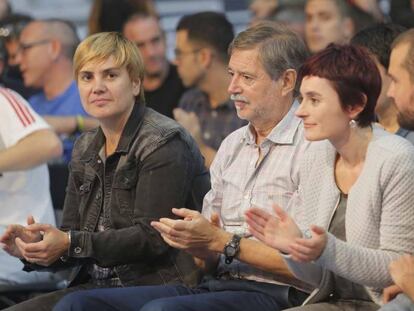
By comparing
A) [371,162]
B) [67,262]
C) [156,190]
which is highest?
[371,162]

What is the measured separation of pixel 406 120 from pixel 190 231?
2.78 feet

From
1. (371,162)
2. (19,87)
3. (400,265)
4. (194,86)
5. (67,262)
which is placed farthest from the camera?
(19,87)

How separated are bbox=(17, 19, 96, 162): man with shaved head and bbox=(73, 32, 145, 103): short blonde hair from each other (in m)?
1.79

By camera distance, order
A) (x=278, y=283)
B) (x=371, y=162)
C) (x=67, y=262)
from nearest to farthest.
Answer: (x=371, y=162) → (x=278, y=283) → (x=67, y=262)

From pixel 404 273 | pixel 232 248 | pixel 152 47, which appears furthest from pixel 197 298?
pixel 152 47

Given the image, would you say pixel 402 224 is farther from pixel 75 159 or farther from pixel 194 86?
pixel 194 86

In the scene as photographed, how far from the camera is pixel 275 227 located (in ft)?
10.6

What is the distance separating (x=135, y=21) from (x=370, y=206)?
3067mm

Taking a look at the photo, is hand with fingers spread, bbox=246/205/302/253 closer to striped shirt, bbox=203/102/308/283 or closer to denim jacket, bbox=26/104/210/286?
striped shirt, bbox=203/102/308/283

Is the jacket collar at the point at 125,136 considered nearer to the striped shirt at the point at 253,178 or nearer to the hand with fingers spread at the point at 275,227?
the striped shirt at the point at 253,178

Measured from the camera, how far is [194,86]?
19.4 feet

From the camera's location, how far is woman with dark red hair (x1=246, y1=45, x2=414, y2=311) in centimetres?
325

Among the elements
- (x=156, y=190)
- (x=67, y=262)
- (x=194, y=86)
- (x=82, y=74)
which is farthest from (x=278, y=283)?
(x=194, y=86)

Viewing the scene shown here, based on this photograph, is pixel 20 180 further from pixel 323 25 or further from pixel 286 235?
pixel 286 235
